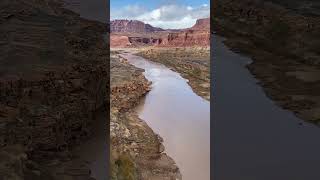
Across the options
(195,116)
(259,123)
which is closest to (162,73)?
(195,116)

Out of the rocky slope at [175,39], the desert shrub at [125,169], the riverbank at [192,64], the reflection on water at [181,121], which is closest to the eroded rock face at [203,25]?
the rocky slope at [175,39]

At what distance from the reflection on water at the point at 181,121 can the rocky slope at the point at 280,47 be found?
127 inches

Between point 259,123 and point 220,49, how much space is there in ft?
11.8

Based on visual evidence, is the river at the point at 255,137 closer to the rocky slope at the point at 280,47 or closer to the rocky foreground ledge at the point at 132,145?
the rocky slope at the point at 280,47

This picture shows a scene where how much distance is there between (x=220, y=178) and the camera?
7.21 m

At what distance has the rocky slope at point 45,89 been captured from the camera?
5820 millimetres

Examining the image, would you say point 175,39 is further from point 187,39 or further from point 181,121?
point 181,121

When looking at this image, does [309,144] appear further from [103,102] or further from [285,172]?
[103,102]

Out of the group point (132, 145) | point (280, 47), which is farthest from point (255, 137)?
point (132, 145)

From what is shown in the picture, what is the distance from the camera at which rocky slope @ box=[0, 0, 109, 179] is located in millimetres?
5820

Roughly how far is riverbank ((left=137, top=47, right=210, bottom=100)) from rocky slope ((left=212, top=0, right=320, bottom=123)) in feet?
19.1

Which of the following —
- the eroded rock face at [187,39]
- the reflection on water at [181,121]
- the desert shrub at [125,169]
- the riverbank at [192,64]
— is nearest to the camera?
the desert shrub at [125,169]

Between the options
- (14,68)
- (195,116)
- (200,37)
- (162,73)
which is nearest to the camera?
(14,68)

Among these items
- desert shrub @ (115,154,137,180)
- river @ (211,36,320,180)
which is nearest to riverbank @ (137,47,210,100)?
desert shrub @ (115,154,137,180)
